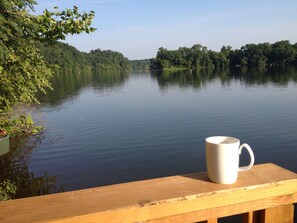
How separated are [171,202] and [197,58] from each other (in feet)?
529

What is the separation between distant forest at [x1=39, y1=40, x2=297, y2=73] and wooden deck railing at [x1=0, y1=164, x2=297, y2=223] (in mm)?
121425

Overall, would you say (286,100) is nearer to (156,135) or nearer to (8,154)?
(156,135)

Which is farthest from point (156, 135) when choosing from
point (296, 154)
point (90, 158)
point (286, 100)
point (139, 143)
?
point (286, 100)

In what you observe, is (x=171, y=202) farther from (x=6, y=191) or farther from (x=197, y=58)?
(x=197, y=58)

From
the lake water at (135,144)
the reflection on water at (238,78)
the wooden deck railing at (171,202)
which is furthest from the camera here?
the reflection on water at (238,78)

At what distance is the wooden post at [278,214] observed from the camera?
1660mm

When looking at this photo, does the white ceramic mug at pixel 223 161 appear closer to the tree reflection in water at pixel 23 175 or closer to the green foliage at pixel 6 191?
the green foliage at pixel 6 191

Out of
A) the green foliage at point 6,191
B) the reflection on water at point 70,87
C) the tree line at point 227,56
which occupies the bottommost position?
the green foliage at point 6,191

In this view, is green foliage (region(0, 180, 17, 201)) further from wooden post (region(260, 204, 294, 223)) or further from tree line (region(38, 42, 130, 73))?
tree line (region(38, 42, 130, 73))

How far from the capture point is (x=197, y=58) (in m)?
158

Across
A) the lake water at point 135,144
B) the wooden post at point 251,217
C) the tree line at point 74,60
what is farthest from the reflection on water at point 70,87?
the tree line at point 74,60

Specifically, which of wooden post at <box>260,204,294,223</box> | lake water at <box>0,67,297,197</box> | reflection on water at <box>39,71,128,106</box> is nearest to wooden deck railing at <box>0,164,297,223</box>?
wooden post at <box>260,204,294,223</box>

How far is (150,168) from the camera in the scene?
11797 millimetres

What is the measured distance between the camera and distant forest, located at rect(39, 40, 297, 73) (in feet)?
427
